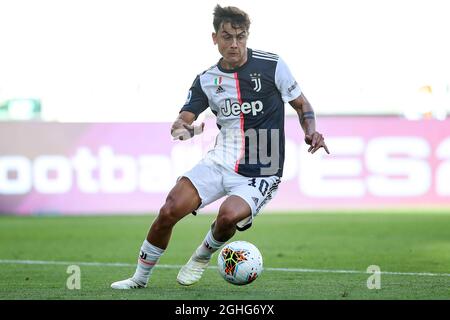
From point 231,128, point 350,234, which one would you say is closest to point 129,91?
point 350,234

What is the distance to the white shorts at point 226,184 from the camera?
8570mm

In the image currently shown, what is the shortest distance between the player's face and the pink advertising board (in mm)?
10900

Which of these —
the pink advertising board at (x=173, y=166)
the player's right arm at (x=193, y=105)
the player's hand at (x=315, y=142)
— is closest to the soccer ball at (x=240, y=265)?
the player's hand at (x=315, y=142)

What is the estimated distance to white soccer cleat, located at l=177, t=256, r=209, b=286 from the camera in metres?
8.76

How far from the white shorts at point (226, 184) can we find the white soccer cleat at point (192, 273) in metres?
0.55

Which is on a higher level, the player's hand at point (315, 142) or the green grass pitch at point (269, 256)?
the player's hand at point (315, 142)

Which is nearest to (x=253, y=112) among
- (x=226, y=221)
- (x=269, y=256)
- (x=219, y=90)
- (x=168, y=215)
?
(x=219, y=90)

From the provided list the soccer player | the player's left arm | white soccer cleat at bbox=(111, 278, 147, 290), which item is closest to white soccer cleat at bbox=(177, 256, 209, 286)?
the soccer player

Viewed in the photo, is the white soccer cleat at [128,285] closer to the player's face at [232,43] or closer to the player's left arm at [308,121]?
the player's left arm at [308,121]

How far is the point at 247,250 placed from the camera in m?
8.30

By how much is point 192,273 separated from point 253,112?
1512 mm

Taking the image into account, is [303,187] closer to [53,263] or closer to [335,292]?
[53,263]

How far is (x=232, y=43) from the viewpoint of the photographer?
28.3 ft

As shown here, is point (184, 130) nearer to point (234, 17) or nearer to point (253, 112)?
point (253, 112)
